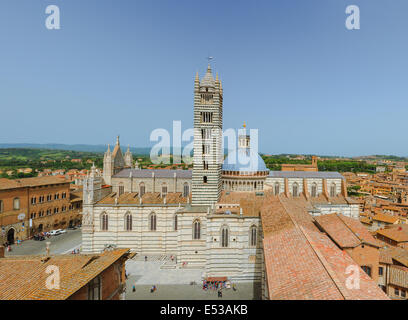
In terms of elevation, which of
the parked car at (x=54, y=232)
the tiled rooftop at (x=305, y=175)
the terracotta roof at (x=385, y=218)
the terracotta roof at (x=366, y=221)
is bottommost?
the parked car at (x=54, y=232)

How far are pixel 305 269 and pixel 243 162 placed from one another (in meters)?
23.0

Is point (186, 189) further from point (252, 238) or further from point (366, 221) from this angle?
point (366, 221)

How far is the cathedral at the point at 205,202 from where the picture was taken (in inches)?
1043

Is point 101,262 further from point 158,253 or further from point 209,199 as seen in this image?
point 158,253

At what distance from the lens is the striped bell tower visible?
30.9m

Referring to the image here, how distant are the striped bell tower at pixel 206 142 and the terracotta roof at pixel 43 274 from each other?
18.6 meters

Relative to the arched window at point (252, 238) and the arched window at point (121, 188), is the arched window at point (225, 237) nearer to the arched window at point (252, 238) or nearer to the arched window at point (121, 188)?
the arched window at point (252, 238)

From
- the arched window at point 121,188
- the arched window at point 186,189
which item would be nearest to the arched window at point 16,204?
the arched window at point 121,188

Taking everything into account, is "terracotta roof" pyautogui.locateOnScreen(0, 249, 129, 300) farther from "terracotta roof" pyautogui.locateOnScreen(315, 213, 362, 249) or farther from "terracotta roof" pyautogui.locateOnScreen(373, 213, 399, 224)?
"terracotta roof" pyautogui.locateOnScreen(373, 213, 399, 224)

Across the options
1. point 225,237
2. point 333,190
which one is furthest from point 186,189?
point 333,190

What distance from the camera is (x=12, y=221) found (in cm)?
3719

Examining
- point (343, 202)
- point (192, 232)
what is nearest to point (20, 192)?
point (192, 232)

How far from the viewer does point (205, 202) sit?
102 ft

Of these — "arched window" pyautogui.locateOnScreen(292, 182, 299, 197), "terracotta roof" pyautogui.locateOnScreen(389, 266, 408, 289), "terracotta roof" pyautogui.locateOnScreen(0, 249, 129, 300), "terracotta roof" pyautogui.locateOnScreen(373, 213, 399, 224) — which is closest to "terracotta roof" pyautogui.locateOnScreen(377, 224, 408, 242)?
"terracotta roof" pyautogui.locateOnScreen(373, 213, 399, 224)
